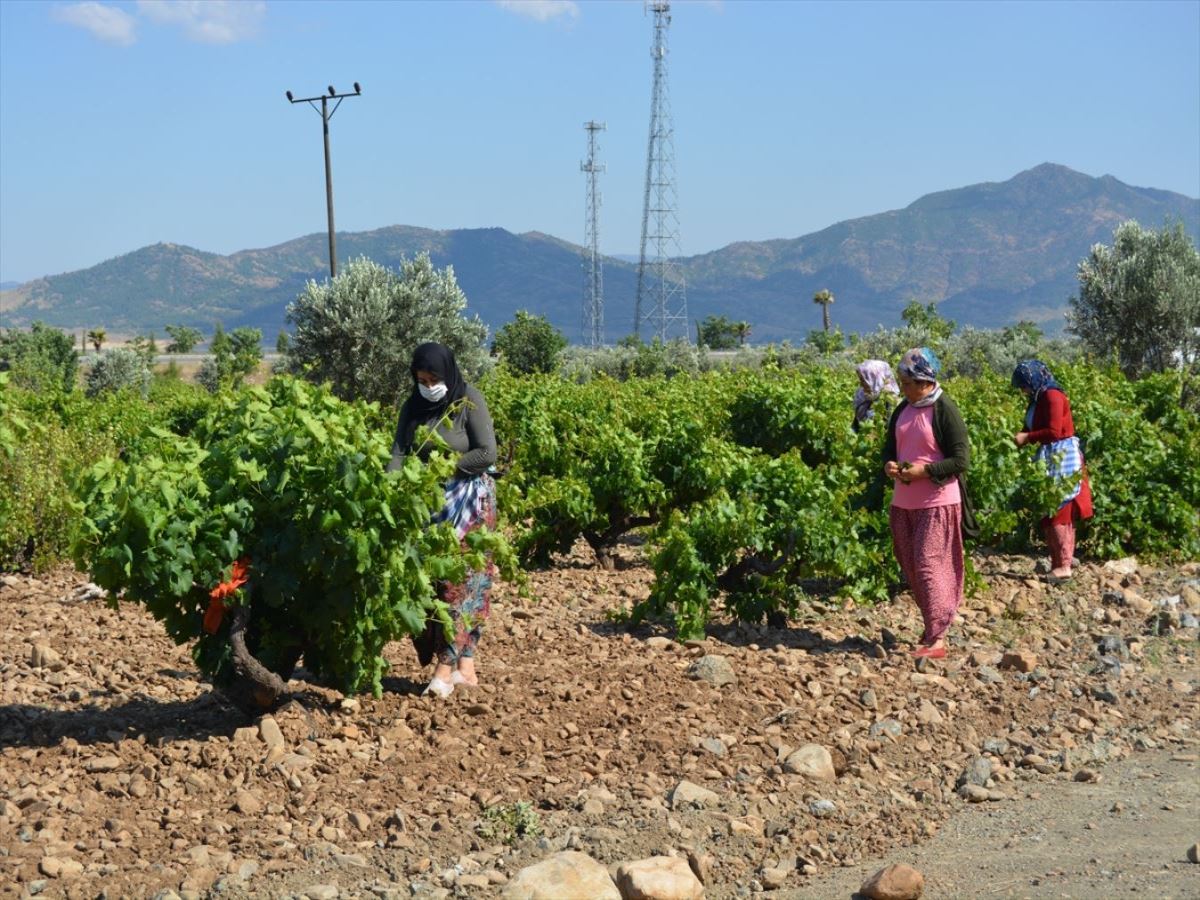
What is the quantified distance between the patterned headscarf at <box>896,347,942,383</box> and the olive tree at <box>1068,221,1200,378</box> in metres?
24.2

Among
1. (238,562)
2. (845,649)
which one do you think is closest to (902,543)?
(845,649)

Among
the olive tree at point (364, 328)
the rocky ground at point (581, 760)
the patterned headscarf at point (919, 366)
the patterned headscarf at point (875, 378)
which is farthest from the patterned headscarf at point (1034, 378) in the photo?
the olive tree at point (364, 328)

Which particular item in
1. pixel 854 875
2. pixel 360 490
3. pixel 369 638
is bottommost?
pixel 854 875

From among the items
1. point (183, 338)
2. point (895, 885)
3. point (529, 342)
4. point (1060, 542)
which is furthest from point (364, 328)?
point (183, 338)

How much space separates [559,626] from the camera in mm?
7320

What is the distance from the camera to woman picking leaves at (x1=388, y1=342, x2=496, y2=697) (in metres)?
5.60

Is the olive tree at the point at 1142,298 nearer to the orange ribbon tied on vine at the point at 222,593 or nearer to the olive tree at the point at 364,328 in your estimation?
the olive tree at the point at 364,328

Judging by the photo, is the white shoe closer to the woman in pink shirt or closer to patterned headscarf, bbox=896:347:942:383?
the woman in pink shirt

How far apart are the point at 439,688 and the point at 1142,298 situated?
26.9m

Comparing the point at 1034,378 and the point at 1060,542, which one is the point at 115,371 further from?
the point at 1034,378

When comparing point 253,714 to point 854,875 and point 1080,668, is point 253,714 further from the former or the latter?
point 1080,668

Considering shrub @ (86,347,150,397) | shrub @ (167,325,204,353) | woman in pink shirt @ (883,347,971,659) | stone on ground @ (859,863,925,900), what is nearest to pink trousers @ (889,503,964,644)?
woman in pink shirt @ (883,347,971,659)

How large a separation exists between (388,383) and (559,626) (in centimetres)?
1478

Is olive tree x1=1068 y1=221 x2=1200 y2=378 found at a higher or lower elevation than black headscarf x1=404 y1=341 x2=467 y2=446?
higher
